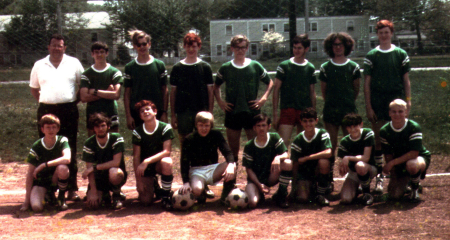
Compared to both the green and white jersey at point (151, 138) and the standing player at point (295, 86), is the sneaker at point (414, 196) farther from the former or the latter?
the green and white jersey at point (151, 138)

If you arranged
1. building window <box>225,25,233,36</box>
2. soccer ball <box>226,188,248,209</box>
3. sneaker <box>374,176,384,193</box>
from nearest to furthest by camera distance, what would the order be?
soccer ball <box>226,188,248,209</box> < sneaker <box>374,176,384,193</box> < building window <box>225,25,233,36</box>

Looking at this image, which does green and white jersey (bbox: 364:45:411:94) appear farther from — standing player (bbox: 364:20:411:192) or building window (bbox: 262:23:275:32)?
building window (bbox: 262:23:275:32)

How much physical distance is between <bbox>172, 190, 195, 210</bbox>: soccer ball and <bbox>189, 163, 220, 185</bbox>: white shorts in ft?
0.95

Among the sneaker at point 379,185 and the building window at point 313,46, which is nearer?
the sneaker at point 379,185

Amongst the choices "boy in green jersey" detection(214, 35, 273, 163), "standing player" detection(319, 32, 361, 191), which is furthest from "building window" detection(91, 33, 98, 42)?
"standing player" detection(319, 32, 361, 191)

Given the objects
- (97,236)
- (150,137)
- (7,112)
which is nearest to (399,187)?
(150,137)

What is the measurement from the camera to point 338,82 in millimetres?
5234

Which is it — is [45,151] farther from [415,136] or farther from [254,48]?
[254,48]

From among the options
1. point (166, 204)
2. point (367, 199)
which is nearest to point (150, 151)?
point (166, 204)

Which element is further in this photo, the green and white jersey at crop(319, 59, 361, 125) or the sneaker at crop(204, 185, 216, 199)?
the sneaker at crop(204, 185, 216, 199)

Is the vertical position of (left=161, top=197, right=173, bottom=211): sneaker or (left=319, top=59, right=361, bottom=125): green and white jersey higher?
(left=319, top=59, right=361, bottom=125): green and white jersey

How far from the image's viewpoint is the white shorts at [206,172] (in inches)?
197

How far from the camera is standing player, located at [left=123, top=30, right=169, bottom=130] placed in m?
5.21

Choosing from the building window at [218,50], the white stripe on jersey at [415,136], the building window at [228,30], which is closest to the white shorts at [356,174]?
the white stripe on jersey at [415,136]
